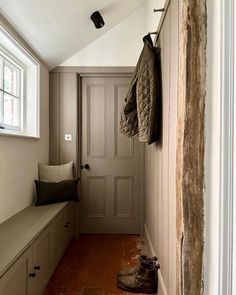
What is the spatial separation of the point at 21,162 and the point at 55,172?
2.19 feet

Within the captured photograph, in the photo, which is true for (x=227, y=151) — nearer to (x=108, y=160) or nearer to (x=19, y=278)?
(x=19, y=278)

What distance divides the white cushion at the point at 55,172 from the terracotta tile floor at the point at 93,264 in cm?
A: 80

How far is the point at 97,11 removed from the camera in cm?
277

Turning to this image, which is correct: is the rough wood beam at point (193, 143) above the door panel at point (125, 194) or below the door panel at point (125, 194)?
above

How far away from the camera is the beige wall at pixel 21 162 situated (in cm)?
223

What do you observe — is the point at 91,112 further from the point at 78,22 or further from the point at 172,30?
the point at 172,30

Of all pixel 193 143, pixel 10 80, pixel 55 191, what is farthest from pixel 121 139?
pixel 193 143

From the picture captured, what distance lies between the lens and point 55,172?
3209 mm

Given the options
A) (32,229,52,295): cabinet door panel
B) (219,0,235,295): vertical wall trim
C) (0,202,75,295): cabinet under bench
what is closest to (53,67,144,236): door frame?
(0,202,75,295): cabinet under bench

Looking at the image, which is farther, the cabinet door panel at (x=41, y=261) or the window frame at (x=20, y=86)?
the window frame at (x=20, y=86)

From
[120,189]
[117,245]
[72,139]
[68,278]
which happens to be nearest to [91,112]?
[72,139]

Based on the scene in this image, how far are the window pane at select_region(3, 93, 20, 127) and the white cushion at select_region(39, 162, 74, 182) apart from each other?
59cm

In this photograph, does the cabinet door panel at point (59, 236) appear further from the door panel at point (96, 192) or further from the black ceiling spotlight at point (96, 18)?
the black ceiling spotlight at point (96, 18)

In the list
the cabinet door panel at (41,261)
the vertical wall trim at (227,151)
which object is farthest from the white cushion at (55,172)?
the vertical wall trim at (227,151)
